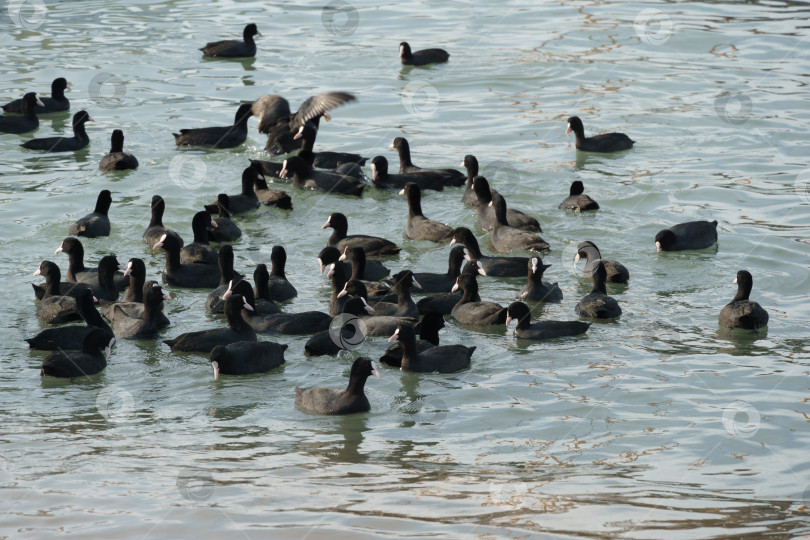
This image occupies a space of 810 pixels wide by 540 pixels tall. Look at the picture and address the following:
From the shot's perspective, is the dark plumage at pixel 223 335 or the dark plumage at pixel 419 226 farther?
the dark plumage at pixel 419 226

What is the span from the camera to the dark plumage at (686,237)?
14.6m

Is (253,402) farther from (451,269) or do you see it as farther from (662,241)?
(662,241)

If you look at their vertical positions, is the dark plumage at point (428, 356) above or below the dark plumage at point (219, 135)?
below

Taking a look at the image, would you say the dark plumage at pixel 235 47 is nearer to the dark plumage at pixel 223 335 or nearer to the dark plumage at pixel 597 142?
Answer: the dark plumage at pixel 597 142

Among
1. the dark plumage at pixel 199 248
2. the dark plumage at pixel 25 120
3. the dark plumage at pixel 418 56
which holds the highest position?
the dark plumage at pixel 418 56

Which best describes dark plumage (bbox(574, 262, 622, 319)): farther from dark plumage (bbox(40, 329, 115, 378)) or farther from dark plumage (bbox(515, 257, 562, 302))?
dark plumage (bbox(40, 329, 115, 378))

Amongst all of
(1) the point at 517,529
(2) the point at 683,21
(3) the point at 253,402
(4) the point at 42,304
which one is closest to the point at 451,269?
(3) the point at 253,402

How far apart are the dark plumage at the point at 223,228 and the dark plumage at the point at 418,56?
9.47 metres

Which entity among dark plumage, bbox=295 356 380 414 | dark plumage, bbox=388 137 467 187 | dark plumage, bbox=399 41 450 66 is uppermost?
dark plumage, bbox=399 41 450 66

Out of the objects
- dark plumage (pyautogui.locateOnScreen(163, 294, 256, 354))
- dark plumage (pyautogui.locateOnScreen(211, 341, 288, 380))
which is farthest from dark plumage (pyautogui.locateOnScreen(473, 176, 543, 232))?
dark plumage (pyautogui.locateOnScreen(211, 341, 288, 380))

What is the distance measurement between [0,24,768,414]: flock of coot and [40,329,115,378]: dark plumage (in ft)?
0.04

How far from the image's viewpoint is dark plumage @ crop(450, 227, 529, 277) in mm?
14070

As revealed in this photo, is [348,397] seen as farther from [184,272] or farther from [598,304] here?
[184,272]

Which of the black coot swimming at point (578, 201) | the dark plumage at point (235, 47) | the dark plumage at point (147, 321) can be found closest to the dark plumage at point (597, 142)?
the black coot swimming at point (578, 201)
